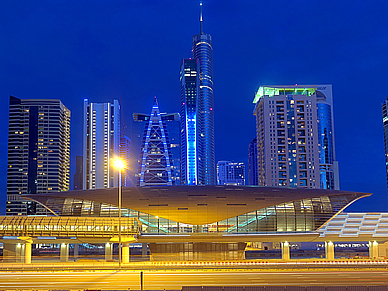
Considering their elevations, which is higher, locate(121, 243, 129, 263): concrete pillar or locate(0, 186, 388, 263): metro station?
locate(0, 186, 388, 263): metro station

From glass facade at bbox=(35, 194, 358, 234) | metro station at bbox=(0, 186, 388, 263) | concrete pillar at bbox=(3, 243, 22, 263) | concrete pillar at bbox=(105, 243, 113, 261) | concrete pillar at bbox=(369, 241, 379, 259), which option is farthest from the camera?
concrete pillar at bbox=(369, 241, 379, 259)

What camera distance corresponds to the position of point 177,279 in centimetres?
4656

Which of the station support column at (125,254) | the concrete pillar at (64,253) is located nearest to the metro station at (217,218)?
the concrete pillar at (64,253)

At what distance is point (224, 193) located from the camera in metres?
91.0

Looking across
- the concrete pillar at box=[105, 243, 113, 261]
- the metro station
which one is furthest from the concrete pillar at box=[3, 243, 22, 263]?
the concrete pillar at box=[105, 243, 113, 261]

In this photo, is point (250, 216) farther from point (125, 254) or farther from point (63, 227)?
point (63, 227)

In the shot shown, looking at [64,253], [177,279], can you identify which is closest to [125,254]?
[64,253]

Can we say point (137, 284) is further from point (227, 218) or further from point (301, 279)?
point (227, 218)

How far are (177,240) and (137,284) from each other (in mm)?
43957

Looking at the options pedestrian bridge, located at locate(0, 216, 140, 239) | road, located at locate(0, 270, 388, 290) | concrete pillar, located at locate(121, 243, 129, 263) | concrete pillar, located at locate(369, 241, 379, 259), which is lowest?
concrete pillar, located at locate(369, 241, 379, 259)

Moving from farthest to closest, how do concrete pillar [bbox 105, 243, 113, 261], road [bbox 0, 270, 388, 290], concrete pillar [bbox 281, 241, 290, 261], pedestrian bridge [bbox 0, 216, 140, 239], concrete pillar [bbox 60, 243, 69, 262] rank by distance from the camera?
concrete pillar [bbox 281, 241, 290, 261]
concrete pillar [bbox 60, 243, 69, 262]
concrete pillar [bbox 105, 243, 113, 261]
pedestrian bridge [bbox 0, 216, 140, 239]
road [bbox 0, 270, 388, 290]

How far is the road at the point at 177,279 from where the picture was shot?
4253 cm

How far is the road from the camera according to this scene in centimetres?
4253

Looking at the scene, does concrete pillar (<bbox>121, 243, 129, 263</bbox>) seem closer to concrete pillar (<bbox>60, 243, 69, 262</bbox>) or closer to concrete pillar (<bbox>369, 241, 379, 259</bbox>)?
concrete pillar (<bbox>60, 243, 69, 262</bbox>)
